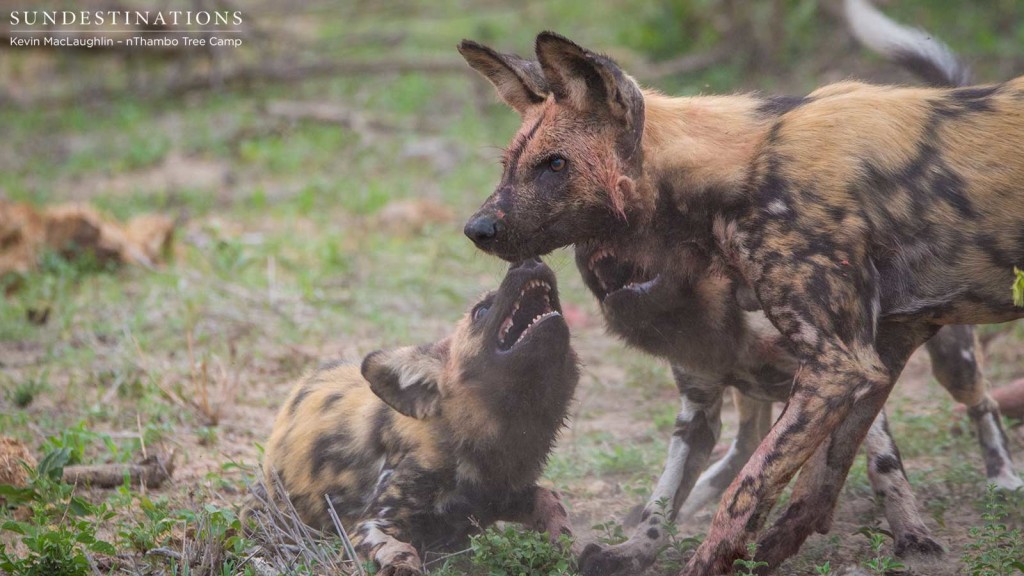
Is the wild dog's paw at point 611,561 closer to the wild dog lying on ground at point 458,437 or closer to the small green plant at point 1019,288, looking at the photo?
the wild dog lying on ground at point 458,437

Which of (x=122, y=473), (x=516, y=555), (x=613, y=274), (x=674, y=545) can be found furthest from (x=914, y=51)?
(x=122, y=473)

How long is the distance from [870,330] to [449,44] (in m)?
9.09

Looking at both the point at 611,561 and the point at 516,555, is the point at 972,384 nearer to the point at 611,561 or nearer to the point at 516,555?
the point at 611,561

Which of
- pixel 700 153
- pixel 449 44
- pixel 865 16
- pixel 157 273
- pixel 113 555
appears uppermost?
pixel 449 44

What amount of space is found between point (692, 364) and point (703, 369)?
0.06 m

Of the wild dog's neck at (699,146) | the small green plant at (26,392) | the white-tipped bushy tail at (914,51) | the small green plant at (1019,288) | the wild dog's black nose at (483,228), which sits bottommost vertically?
the small green plant at (26,392)

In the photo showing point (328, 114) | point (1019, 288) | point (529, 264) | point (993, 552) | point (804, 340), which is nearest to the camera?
point (1019, 288)

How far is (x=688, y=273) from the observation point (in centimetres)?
344

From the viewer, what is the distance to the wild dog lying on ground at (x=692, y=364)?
3523 mm

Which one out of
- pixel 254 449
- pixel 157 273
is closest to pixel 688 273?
pixel 254 449

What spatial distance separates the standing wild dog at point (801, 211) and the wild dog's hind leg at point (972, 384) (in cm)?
98

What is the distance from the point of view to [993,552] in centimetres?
316

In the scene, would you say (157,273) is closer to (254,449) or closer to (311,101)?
(254,449)

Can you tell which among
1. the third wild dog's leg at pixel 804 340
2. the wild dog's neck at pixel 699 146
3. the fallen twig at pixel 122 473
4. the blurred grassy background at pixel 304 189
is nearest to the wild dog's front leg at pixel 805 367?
the third wild dog's leg at pixel 804 340
